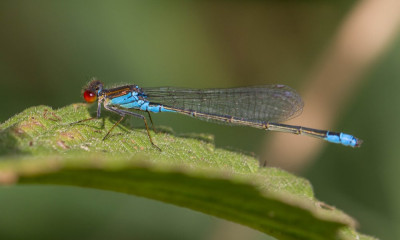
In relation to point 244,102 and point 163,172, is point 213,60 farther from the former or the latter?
point 163,172

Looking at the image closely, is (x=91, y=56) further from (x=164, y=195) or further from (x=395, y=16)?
(x=164, y=195)

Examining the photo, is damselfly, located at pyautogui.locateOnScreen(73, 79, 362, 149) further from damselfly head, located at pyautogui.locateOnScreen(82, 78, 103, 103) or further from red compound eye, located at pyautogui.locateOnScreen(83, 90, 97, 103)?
red compound eye, located at pyautogui.locateOnScreen(83, 90, 97, 103)

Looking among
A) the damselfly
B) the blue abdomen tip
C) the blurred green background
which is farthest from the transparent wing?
the blurred green background

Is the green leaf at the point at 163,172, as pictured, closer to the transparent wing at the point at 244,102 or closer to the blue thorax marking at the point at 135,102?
the blue thorax marking at the point at 135,102

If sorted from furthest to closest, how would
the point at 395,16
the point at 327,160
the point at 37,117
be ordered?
the point at 327,160, the point at 395,16, the point at 37,117

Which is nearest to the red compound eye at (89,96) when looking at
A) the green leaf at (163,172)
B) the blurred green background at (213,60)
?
the green leaf at (163,172)

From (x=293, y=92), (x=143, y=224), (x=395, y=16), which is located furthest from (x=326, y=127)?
(x=143, y=224)

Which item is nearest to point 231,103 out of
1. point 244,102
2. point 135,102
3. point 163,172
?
point 244,102
